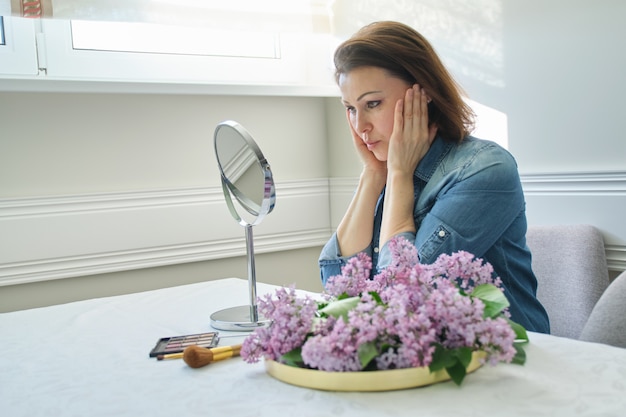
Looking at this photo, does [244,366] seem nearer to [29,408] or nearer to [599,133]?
[29,408]

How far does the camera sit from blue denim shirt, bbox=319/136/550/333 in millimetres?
1420

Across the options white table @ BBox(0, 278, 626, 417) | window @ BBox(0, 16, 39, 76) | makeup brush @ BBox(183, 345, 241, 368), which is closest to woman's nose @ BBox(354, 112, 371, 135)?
white table @ BBox(0, 278, 626, 417)

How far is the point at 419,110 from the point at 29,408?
1106 millimetres

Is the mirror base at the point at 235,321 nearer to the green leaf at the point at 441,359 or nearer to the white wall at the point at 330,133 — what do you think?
the green leaf at the point at 441,359

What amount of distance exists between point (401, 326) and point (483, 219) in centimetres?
75

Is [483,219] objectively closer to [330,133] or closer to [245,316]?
[245,316]

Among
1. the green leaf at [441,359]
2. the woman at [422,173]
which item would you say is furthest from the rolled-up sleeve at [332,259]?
the green leaf at [441,359]

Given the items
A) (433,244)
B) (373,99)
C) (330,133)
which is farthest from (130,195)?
(433,244)

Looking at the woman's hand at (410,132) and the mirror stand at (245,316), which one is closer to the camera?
the mirror stand at (245,316)

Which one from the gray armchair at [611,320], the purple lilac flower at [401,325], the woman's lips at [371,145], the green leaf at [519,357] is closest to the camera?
the purple lilac flower at [401,325]

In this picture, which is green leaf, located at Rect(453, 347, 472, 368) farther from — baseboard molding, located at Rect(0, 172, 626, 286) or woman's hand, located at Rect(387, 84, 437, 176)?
baseboard molding, located at Rect(0, 172, 626, 286)

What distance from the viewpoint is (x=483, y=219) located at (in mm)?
1431

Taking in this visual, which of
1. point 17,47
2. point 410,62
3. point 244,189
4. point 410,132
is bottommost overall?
point 244,189

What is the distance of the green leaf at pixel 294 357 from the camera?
84 centimetres
